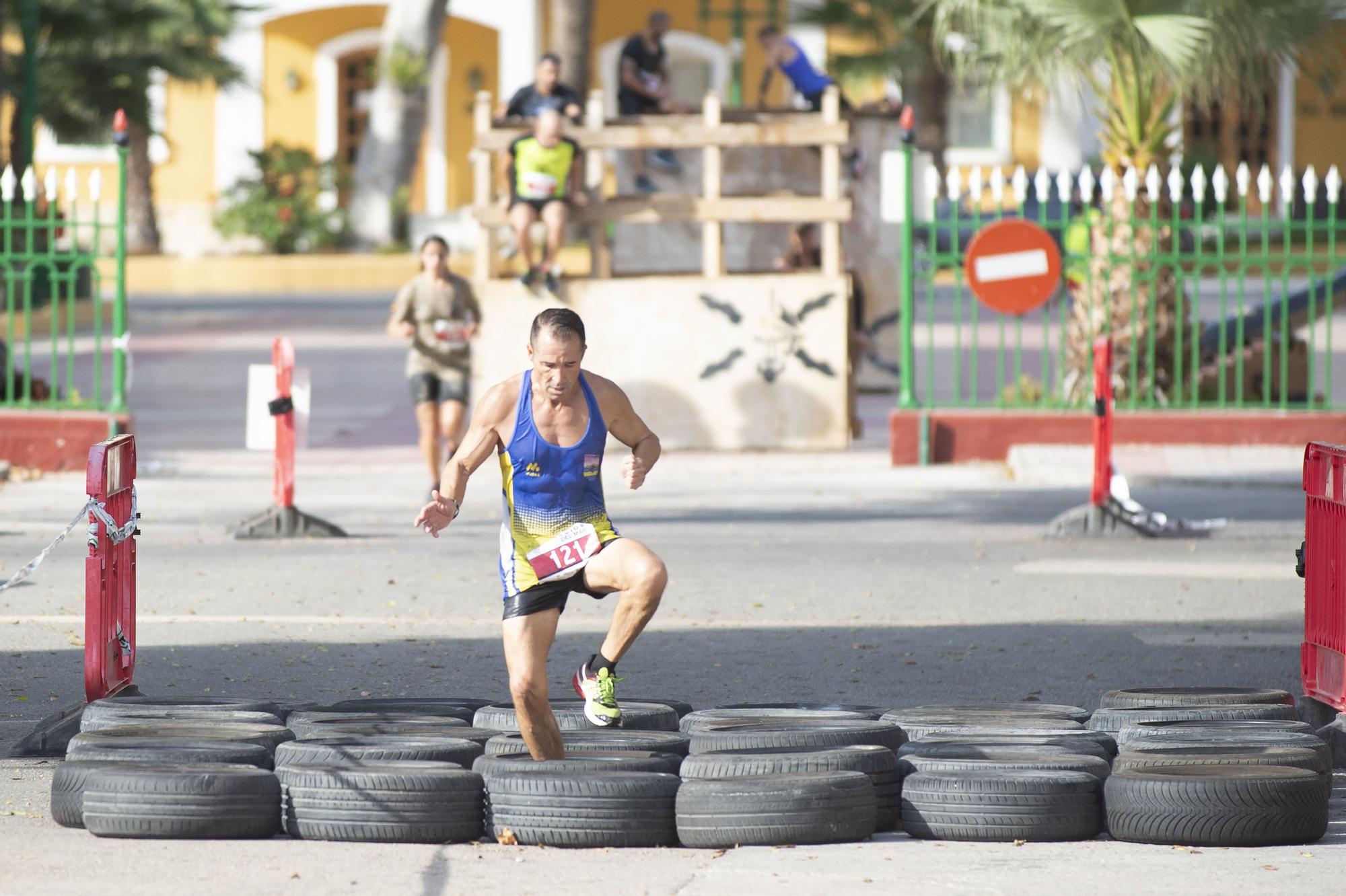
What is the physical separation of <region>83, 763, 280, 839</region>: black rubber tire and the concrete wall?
10492 mm

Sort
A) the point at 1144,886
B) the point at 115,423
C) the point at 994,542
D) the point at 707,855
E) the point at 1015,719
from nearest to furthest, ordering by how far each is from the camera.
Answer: the point at 1144,886 < the point at 707,855 < the point at 1015,719 < the point at 994,542 < the point at 115,423

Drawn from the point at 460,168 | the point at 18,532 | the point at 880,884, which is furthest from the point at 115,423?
the point at 460,168

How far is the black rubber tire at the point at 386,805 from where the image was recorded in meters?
5.99

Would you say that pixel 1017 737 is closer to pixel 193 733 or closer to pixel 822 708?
pixel 822 708

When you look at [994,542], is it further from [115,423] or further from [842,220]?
[115,423]

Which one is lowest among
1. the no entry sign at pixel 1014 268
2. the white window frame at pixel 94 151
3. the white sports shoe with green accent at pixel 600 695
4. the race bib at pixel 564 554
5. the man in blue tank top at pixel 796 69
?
the white sports shoe with green accent at pixel 600 695

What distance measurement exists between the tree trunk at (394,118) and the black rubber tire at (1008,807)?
29.2 meters

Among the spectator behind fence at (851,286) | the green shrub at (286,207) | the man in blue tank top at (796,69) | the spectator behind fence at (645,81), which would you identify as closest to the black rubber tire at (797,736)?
the spectator behind fence at (851,286)

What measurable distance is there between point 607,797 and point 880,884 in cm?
86

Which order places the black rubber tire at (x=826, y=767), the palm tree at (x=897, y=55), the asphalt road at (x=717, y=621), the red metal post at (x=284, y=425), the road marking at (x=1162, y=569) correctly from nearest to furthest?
1. the asphalt road at (x=717, y=621)
2. the black rubber tire at (x=826, y=767)
3. the road marking at (x=1162, y=569)
4. the red metal post at (x=284, y=425)
5. the palm tree at (x=897, y=55)

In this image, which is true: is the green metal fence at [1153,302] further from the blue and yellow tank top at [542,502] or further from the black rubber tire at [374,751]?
the black rubber tire at [374,751]

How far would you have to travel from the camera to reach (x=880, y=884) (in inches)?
216

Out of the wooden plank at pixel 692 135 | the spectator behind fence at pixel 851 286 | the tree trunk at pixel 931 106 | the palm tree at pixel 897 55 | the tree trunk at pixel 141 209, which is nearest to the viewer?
the wooden plank at pixel 692 135

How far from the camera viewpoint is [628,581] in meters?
6.34
